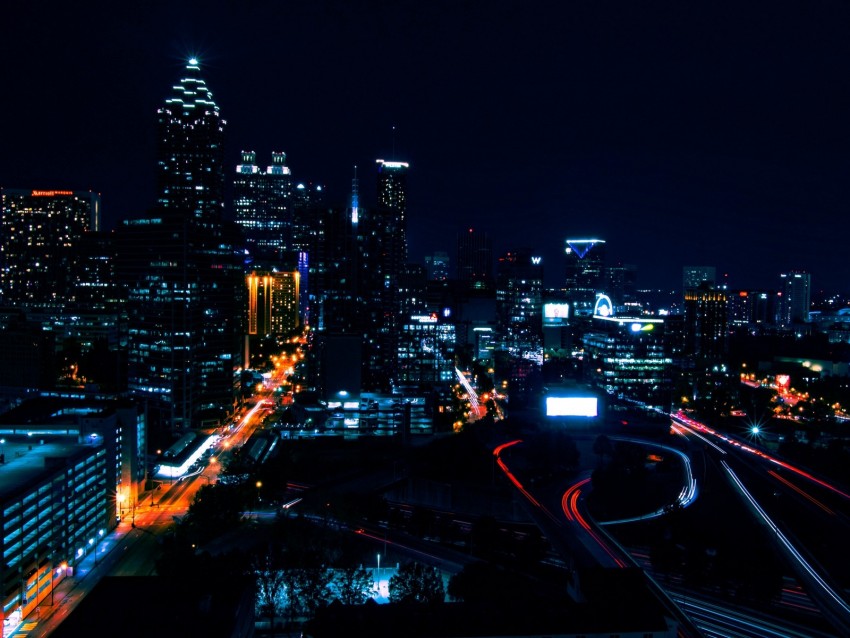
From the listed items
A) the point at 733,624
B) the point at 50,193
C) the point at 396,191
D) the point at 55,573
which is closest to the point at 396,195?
the point at 396,191

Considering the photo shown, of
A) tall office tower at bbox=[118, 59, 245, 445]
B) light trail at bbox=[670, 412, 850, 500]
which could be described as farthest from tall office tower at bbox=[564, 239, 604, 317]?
tall office tower at bbox=[118, 59, 245, 445]

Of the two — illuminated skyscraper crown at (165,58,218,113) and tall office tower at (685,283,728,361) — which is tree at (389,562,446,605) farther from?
tall office tower at (685,283,728,361)

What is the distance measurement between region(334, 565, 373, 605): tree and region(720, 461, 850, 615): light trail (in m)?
9.15

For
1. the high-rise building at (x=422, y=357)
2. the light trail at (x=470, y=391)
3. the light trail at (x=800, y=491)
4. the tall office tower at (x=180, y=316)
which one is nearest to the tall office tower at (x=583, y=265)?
the light trail at (x=470, y=391)

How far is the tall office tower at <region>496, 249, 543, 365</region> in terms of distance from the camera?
208 ft

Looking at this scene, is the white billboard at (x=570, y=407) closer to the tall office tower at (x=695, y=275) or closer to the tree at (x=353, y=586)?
the tree at (x=353, y=586)

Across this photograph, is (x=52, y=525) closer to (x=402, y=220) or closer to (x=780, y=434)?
(x=780, y=434)

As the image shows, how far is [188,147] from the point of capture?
4422cm

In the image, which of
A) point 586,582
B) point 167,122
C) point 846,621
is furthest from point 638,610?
point 167,122

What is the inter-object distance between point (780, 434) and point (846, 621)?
1744 centimetres

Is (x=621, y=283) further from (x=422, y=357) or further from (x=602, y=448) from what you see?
(x=602, y=448)

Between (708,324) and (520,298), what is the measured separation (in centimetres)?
1922

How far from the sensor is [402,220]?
5703cm

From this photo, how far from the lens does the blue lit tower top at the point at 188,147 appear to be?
44000 millimetres
